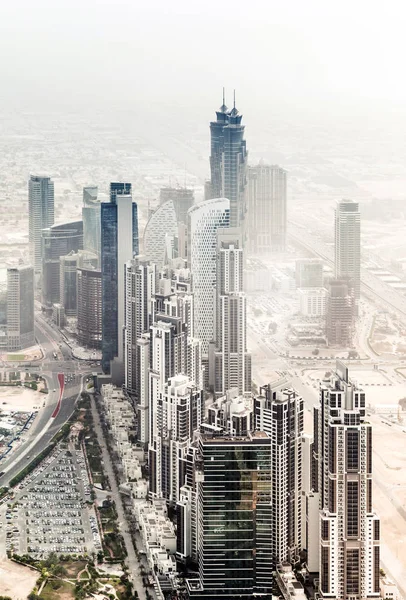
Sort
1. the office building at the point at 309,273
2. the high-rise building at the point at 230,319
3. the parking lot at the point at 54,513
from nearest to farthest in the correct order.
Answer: the parking lot at the point at 54,513
the high-rise building at the point at 230,319
the office building at the point at 309,273

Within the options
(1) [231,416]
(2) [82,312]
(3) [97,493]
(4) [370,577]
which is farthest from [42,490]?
(2) [82,312]

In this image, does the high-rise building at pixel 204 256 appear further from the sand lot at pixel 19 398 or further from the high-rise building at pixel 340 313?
the sand lot at pixel 19 398

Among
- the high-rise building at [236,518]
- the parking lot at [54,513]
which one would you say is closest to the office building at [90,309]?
the parking lot at [54,513]

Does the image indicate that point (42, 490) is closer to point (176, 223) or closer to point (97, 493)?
point (97, 493)

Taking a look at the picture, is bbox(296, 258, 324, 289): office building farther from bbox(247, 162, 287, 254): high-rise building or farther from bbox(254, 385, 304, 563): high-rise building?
bbox(254, 385, 304, 563): high-rise building

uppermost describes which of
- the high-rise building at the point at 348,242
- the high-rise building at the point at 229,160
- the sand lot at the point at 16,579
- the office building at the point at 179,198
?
the high-rise building at the point at 229,160

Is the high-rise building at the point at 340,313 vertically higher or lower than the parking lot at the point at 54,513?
higher

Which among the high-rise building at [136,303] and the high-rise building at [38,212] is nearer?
the high-rise building at [136,303]

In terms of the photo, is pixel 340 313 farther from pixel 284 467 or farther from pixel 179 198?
pixel 284 467
